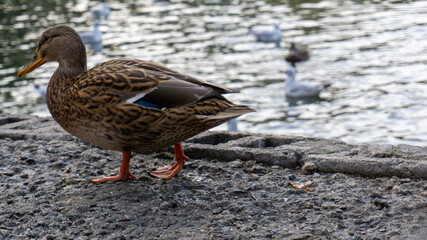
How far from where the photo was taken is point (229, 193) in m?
4.09

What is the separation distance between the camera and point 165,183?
4.34 metres

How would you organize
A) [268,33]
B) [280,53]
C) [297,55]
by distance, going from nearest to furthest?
[297,55] < [268,33] < [280,53]

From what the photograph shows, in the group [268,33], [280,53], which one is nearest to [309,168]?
[268,33]

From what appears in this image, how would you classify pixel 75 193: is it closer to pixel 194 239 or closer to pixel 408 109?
pixel 194 239

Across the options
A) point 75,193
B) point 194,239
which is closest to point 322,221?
point 194,239

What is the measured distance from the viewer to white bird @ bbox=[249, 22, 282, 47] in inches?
496

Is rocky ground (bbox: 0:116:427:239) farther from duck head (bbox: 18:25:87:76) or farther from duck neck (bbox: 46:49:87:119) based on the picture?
duck head (bbox: 18:25:87:76)

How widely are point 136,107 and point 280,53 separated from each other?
9.13 m

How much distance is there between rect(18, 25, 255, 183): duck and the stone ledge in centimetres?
61

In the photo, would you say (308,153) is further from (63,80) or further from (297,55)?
(297,55)

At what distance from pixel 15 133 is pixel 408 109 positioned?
5395 millimetres

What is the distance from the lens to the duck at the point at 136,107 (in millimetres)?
4055

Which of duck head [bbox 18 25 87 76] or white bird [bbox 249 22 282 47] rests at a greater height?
duck head [bbox 18 25 87 76]

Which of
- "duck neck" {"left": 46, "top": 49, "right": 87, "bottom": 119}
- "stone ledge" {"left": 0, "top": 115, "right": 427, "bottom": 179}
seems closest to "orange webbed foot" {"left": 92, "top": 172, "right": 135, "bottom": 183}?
"duck neck" {"left": 46, "top": 49, "right": 87, "bottom": 119}
